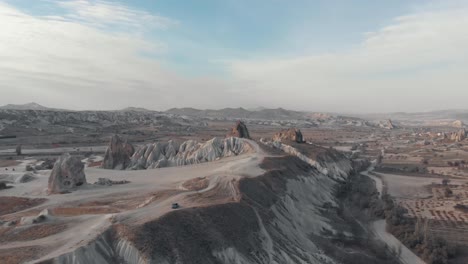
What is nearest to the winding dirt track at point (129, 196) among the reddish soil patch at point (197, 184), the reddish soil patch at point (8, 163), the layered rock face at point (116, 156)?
the reddish soil patch at point (197, 184)

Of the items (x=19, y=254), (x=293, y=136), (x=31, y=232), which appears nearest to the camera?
(x=19, y=254)

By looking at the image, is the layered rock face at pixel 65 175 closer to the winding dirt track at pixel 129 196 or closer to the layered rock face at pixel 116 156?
the winding dirt track at pixel 129 196

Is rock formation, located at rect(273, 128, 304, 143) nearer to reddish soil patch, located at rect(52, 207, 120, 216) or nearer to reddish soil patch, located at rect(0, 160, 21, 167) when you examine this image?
reddish soil patch, located at rect(0, 160, 21, 167)

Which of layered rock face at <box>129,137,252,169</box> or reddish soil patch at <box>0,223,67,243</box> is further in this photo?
layered rock face at <box>129,137,252,169</box>

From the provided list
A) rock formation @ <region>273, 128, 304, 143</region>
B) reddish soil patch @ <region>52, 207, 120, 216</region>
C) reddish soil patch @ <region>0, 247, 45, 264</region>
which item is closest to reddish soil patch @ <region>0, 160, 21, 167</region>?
reddish soil patch @ <region>52, 207, 120, 216</region>

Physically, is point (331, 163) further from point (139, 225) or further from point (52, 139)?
point (52, 139)

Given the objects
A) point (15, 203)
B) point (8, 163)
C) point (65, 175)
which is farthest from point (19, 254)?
point (8, 163)

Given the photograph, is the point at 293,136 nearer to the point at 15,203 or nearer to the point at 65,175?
the point at 65,175
